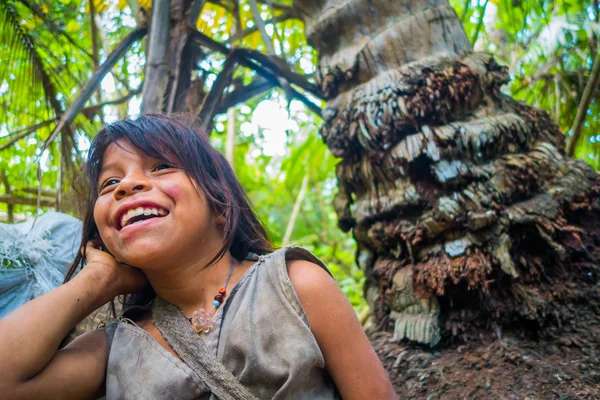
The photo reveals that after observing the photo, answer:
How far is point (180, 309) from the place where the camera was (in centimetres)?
148

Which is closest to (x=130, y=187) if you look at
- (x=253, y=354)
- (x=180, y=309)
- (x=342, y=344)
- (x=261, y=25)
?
(x=180, y=309)

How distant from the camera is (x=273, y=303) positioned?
50.9 inches

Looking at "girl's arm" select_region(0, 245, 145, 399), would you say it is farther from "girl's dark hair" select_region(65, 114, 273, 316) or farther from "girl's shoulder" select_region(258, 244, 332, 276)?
"girl's shoulder" select_region(258, 244, 332, 276)

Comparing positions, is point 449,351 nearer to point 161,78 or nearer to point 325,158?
point 161,78

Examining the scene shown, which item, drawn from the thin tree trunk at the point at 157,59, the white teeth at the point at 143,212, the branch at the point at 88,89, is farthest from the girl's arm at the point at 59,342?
the thin tree trunk at the point at 157,59

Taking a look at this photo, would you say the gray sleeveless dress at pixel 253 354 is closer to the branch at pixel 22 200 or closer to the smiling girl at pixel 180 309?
the smiling girl at pixel 180 309

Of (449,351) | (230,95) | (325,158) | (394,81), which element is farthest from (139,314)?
(325,158)

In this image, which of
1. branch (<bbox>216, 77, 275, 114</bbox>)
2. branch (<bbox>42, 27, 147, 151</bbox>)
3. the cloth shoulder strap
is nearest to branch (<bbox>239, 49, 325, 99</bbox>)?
branch (<bbox>216, 77, 275, 114</bbox>)

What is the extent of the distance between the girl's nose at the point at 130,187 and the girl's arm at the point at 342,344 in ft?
1.64

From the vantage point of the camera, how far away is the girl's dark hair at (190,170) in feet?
4.79

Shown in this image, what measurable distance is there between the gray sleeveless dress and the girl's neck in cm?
9

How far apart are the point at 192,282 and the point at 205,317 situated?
0.11 metres

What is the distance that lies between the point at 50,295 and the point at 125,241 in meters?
0.24

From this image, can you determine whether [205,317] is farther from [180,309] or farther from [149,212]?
[149,212]
